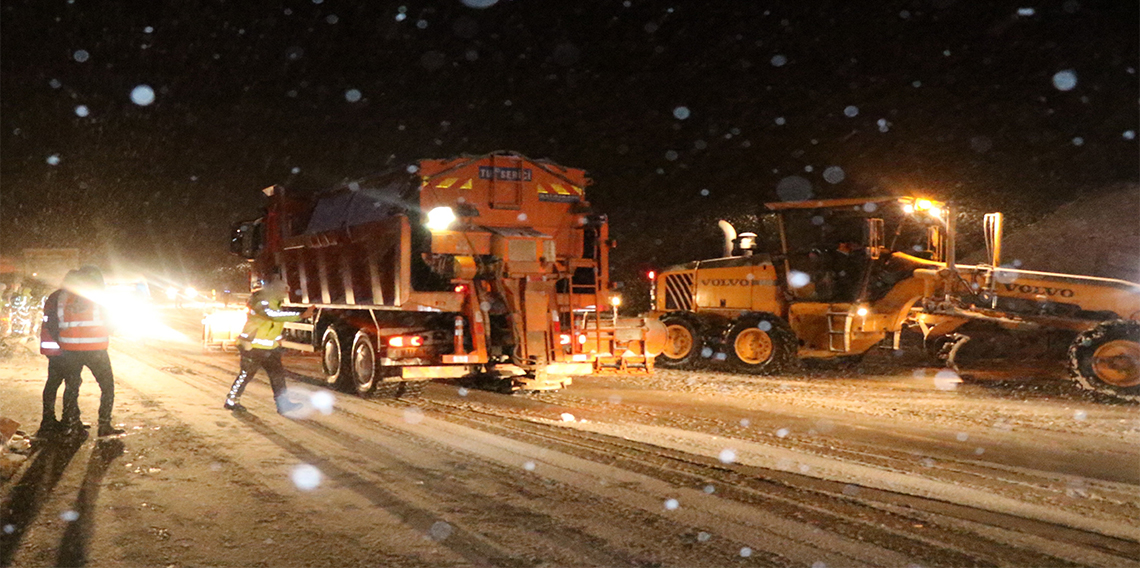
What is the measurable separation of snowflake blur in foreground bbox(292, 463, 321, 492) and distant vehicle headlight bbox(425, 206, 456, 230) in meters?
4.61

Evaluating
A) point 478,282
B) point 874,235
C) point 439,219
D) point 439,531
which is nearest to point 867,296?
point 874,235

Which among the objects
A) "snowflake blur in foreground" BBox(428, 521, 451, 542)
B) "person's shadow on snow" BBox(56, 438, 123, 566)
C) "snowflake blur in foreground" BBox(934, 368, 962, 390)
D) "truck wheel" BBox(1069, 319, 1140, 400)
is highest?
"truck wheel" BBox(1069, 319, 1140, 400)

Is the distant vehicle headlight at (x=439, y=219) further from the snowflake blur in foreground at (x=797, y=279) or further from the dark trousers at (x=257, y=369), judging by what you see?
the snowflake blur in foreground at (x=797, y=279)

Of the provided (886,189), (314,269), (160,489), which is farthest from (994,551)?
(886,189)

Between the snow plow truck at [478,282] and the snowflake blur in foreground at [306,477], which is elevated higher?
the snow plow truck at [478,282]

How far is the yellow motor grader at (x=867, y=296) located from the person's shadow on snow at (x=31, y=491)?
34.6 ft

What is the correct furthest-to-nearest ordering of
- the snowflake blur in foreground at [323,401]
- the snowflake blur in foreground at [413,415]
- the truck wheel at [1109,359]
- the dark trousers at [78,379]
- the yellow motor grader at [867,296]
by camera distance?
the yellow motor grader at [867,296] < the truck wheel at [1109,359] < the snowflake blur in foreground at [323,401] < the snowflake blur in foreground at [413,415] < the dark trousers at [78,379]

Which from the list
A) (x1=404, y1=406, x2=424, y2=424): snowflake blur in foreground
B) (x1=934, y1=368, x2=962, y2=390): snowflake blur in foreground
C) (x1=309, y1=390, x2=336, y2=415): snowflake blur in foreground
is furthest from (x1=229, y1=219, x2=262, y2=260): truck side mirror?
(x1=934, y1=368, x2=962, y2=390): snowflake blur in foreground

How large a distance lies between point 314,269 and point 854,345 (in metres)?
8.72

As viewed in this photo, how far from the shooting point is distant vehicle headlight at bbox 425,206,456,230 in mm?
11109

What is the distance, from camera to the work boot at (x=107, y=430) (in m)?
8.16

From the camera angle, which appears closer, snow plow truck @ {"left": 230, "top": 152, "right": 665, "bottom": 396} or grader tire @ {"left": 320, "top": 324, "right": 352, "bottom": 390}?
snow plow truck @ {"left": 230, "top": 152, "right": 665, "bottom": 396}

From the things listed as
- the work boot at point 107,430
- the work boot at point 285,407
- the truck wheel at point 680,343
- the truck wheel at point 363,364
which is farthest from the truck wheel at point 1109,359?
the work boot at point 107,430

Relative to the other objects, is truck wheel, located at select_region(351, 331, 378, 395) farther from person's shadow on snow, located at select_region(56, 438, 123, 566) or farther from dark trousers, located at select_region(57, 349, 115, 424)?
person's shadow on snow, located at select_region(56, 438, 123, 566)
